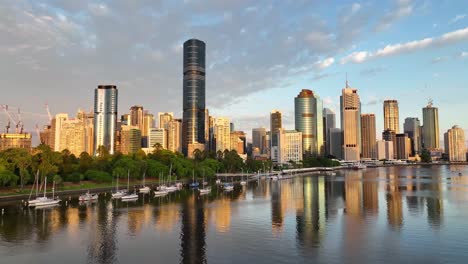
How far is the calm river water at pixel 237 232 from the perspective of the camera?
5594 centimetres

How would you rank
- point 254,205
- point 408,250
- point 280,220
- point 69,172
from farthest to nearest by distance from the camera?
point 69,172 → point 254,205 → point 280,220 → point 408,250

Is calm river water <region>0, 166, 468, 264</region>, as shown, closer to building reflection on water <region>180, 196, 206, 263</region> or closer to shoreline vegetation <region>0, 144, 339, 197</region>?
building reflection on water <region>180, 196, 206, 263</region>

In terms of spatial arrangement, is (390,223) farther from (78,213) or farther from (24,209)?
(24,209)

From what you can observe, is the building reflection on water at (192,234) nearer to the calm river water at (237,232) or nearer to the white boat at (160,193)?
the calm river water at (237,232)

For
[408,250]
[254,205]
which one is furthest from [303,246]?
[254,205]

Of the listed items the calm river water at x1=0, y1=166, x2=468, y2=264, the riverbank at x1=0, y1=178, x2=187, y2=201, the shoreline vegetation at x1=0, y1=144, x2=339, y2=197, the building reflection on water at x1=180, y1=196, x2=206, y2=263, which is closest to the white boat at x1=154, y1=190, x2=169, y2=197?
the riverbank at x1=0, y1=178, x2=187, y2=201

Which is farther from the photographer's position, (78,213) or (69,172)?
(69,172)

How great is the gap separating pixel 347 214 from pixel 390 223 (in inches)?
555

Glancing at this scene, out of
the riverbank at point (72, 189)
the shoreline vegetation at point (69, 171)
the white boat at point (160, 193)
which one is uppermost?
the shoreline vegetation at point (69, 171)

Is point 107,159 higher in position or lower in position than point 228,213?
higher

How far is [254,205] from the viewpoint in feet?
365

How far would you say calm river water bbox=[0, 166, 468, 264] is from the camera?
55938mm

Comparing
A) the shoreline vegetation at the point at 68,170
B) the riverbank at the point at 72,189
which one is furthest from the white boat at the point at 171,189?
the shoreline vegetation at the point at 68,170

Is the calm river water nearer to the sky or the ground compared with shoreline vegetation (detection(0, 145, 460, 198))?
nearer to the ground
